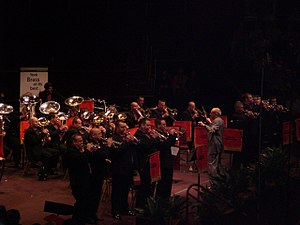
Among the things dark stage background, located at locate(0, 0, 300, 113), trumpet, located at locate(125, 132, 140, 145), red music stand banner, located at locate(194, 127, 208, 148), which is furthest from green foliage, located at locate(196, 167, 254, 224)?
dark stage background, located at locate(0, 0, 300, 113)

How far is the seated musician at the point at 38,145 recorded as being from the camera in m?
17.1

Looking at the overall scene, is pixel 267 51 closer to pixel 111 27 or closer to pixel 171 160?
pixel 171 160

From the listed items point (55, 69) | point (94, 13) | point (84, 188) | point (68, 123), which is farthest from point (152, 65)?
point (84, 188)


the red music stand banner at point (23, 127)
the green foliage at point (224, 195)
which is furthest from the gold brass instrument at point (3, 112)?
the green foliage at point (224, 195)

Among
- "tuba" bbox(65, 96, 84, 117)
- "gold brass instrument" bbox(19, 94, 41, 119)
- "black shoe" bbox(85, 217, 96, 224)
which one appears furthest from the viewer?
"tuba" bbox(65, 96, 84, 117)

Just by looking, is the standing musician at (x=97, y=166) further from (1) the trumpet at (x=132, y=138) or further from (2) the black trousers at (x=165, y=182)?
(2) the black trousers at (x=165, y=182)

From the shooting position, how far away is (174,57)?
88.8ft

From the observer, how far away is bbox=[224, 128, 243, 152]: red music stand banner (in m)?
17.8

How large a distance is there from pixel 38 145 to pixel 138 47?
10.6m

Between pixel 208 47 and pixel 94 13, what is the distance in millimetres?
5054

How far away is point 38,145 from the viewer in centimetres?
1722

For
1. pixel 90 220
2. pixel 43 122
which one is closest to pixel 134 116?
pixel 43 122

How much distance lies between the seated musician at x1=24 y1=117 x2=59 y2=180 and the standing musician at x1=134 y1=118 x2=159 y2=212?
151 inches

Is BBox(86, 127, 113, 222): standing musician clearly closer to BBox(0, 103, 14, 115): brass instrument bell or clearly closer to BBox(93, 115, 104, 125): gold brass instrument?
BBox(93, 115, 104, 125): gold brass instrument
